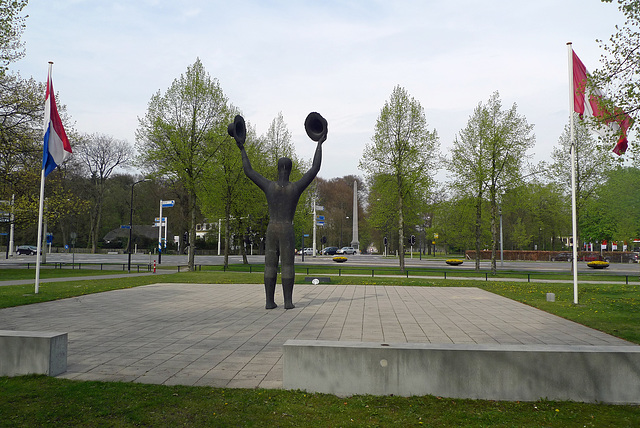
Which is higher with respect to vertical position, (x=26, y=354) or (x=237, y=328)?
(x=26, y=354)

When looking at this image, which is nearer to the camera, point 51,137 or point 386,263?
point 51,137

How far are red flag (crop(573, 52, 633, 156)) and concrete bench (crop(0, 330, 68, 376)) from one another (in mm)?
11794

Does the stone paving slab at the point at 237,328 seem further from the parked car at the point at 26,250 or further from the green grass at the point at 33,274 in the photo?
the parked car at the point at 26,250

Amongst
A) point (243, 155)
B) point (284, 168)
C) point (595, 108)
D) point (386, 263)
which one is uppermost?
point (595, 108)

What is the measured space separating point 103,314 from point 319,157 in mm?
6350

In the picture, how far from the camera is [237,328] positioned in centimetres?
873

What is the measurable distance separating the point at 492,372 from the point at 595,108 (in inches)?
375

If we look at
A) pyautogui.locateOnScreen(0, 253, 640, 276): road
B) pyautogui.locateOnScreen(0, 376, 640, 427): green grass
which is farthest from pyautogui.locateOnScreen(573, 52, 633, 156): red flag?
pyautogui.locateOnScreen(0, 253, 640, 276): road

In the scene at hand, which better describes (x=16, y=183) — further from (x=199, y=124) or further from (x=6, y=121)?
(x=199, y=124)

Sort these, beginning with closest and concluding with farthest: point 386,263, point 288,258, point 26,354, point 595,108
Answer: point 26,354 → point 288,258 → point 595,108 → point 386,263

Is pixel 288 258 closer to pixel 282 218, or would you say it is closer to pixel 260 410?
pixel 282 218

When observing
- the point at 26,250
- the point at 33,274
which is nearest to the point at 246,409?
the point at 33,274

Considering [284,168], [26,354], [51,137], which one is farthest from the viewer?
[51,137]

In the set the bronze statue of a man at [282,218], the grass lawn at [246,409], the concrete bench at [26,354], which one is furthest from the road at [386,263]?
the concrete bench at [26,354]
